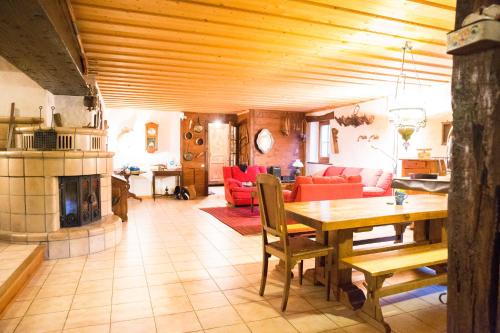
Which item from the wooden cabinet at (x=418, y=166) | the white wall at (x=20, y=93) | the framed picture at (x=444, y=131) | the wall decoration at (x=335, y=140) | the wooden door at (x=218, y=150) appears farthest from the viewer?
the wooden door at (x=218, y=150)

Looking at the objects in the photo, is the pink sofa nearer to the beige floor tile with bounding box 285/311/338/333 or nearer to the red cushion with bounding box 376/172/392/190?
the red cushion with bounding box 376/172/392/190

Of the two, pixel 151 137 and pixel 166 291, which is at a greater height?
pixel 151 137

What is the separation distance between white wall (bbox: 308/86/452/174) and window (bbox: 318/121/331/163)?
0.83ft

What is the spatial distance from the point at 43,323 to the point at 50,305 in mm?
313

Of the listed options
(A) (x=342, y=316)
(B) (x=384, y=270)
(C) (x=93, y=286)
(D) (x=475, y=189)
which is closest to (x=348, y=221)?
(B) (x=384, y=270)

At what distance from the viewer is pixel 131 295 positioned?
2936 millimetres

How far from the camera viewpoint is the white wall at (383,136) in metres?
6.07

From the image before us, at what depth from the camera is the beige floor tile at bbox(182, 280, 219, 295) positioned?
3.02m

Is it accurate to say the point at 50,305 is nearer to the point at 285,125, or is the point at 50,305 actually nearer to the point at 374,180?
the point at 374,180

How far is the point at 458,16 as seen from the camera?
1255mm

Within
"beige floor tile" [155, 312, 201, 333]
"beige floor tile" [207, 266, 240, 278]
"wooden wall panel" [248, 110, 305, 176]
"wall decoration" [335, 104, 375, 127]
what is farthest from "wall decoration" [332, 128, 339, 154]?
"beige floor tile" [155, 312, 201, 333]

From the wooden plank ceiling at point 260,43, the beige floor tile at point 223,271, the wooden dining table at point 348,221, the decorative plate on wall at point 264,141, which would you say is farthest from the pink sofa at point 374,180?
the beige floor tile at point 223,271

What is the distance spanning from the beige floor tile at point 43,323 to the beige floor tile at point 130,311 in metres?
0.35

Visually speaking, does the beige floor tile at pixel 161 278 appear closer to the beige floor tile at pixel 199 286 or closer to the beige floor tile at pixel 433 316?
the beige floor tile at pixel 199 286
